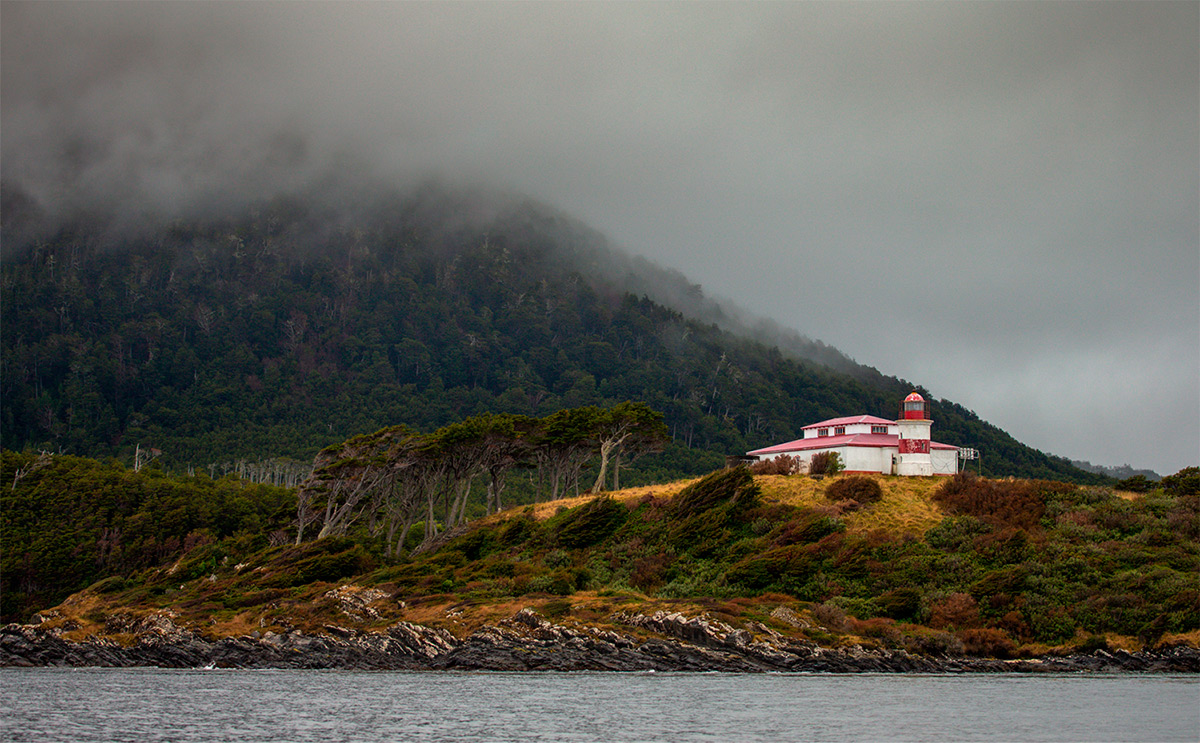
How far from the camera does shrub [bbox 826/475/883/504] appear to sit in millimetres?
79125

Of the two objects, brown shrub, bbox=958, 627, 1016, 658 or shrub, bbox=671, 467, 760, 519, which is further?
shrub, bbox=671, 467, 760, 519

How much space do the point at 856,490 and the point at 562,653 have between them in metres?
29.5

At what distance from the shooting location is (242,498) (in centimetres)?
11444

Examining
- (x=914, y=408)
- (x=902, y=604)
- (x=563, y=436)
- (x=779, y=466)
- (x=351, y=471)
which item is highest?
(x=914, y=408)

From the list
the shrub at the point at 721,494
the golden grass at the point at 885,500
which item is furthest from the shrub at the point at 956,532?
the shrub at the point at 721,494

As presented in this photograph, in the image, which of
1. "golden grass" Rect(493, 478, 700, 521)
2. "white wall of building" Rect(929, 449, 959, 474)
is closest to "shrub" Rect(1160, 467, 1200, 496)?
"white wall of building" Rect(929, 449, 959, 474)

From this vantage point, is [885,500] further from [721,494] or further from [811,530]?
[721,494]

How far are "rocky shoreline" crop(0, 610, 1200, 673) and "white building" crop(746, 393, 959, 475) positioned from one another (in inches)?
1047

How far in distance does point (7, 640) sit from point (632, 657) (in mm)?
45615

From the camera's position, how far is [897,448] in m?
87.6

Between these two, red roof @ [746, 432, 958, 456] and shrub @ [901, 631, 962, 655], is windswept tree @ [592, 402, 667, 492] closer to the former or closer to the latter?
red roof @ [746, 432, 958, 456]

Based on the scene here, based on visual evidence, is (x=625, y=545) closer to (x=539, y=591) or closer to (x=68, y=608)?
(x=539, y=591)

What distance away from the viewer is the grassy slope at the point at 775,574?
2493 inches

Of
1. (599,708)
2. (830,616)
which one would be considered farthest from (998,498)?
(599,708)
